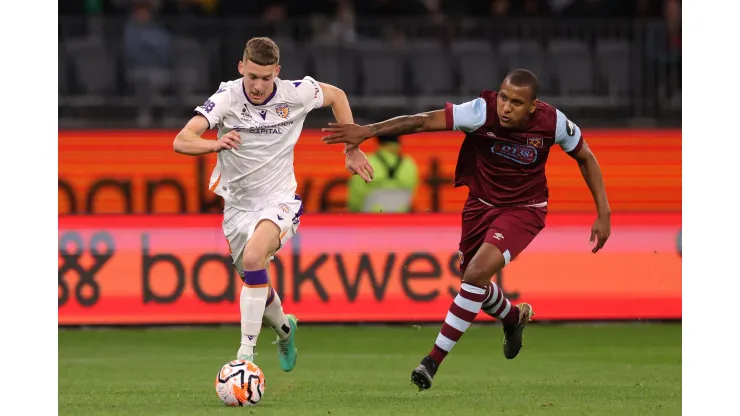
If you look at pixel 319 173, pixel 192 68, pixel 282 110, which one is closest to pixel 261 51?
pixel 282 110

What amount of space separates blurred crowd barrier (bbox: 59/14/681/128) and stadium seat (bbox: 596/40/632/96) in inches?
0.5

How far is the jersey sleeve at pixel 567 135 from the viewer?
8766 mm

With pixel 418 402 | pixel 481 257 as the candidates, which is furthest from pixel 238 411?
pixel 481 257

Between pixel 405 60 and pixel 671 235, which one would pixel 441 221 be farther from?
pixel 405 60

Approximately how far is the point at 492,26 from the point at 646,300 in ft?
17.6

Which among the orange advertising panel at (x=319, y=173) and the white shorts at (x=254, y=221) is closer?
the white shorts at (x=254, y=221)

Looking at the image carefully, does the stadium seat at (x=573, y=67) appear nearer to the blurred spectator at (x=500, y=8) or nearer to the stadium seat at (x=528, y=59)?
the stadium seat at (x=528, y=59)

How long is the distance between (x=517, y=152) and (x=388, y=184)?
7.26m

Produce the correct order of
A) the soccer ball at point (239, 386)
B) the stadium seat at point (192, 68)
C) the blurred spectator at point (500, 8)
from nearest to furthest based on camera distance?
the soccer ball at point (239, 386) < the stadium seat at point (192, 68) < the blurred spectator at point (500, 8)

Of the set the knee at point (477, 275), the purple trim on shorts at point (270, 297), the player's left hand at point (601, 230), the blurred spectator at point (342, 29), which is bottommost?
the purple trim on shorts at point (270, 297)

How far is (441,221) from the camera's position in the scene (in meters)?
14.3

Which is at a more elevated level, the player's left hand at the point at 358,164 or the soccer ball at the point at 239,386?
the player's left hand at the point at 358,164

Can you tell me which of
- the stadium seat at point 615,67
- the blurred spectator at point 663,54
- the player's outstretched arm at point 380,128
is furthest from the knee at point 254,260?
the blurred spectator at point 663,54

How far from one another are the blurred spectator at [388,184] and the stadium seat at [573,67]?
289 centimetres
